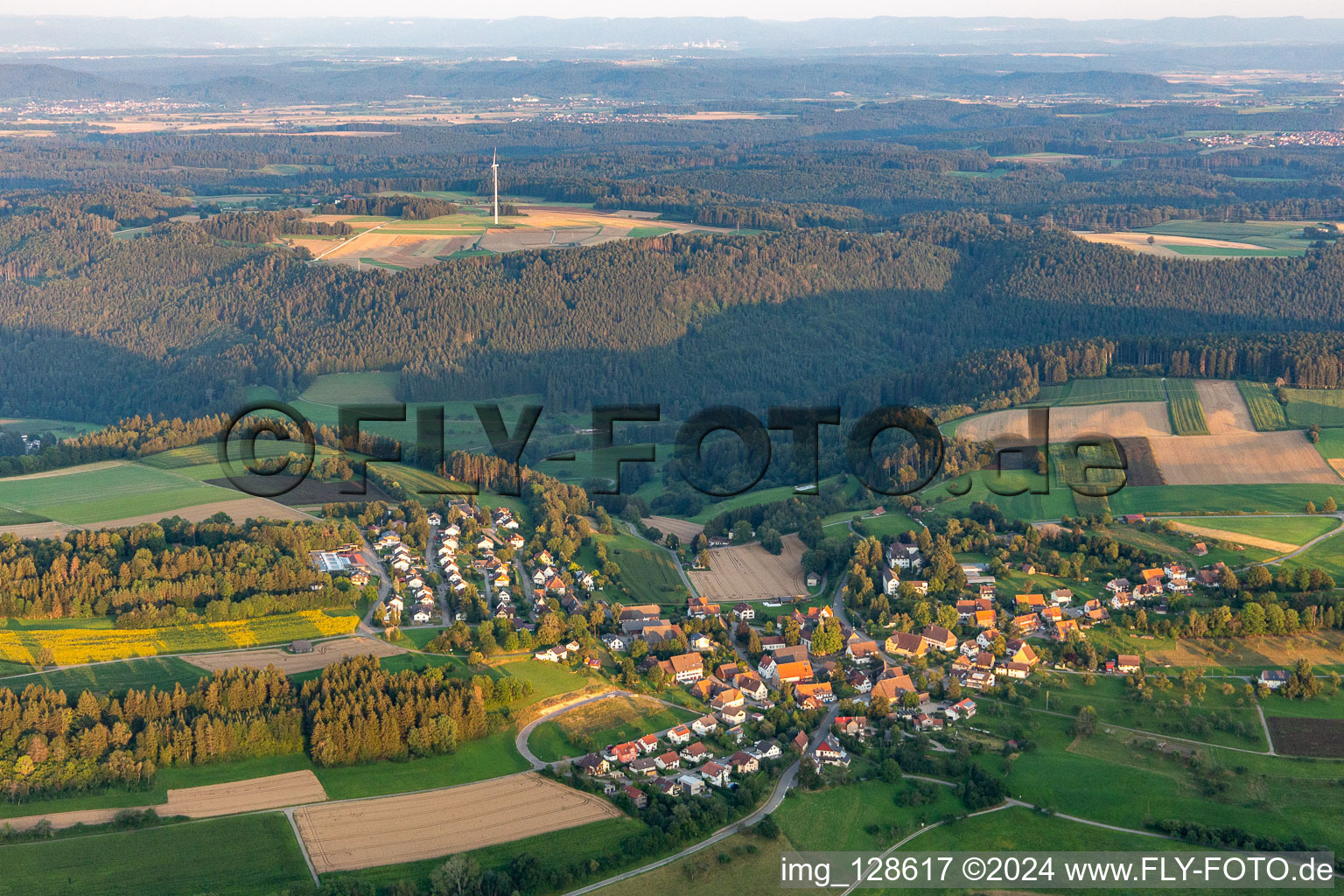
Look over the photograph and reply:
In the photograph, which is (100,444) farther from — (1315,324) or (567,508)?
(1315,324)

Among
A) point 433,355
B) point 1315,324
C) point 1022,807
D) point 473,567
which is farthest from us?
point 1315,324

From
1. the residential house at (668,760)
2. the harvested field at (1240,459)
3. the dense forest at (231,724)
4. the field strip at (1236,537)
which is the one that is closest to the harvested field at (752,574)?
the dense forest at (231,724)

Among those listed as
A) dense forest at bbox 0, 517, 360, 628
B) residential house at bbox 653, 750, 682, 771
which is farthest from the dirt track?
residential house at bbox 653, 750, 682, 771

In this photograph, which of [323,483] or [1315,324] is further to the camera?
[1315,324]

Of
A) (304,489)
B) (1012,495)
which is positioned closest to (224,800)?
(304,489)

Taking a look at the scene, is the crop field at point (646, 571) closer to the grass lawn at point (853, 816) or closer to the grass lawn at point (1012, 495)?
the grass lawn at point (1012, 495)

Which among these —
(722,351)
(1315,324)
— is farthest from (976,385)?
(1315,324)

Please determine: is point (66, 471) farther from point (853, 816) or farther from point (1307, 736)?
point (1307, 736)
